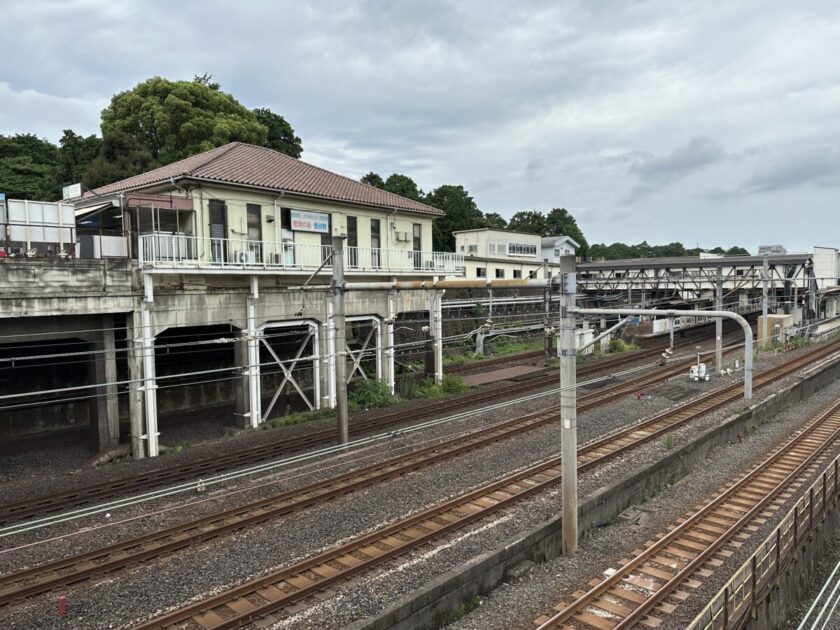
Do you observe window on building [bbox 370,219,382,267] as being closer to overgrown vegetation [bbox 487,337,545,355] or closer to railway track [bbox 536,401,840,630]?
railway track [bbox 536,401,840,630]

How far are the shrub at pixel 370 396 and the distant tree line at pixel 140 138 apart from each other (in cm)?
1888

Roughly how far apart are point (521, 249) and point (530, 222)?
1550 inches

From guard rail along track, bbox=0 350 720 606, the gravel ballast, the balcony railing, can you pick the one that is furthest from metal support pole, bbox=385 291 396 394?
the gravel ballast

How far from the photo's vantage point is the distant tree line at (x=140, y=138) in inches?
1291

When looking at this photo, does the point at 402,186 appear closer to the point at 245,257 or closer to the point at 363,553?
the point at 245,257

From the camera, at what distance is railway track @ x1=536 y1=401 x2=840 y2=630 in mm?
7988

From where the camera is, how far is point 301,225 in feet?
64.0

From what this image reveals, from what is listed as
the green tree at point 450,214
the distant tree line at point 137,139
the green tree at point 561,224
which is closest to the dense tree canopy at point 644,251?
the green tree at point 561,224

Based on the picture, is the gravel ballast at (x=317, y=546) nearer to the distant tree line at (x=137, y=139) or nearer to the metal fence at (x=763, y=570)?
the metal fence at (x=763, y=570)

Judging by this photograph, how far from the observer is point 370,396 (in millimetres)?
20609

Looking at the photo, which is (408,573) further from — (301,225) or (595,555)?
(301,225)

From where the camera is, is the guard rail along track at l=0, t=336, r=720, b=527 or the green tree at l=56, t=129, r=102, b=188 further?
the green tree at l=56, t=129, r=102, b=188

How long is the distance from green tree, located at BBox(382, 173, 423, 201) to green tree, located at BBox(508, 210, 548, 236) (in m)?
32.0

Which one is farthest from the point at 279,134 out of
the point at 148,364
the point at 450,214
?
the point at 148,364
